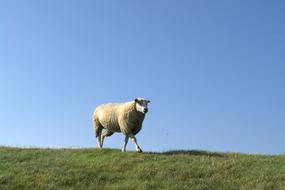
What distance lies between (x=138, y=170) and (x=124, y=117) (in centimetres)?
595

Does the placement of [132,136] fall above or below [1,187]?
above

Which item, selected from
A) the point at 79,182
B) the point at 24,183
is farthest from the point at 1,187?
the point at 79,182

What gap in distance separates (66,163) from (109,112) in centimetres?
588

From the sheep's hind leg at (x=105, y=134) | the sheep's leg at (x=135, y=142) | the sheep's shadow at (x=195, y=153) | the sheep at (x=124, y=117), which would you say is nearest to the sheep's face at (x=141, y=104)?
the sheep at (x=124, y=117)

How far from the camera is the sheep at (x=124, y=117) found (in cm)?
3155

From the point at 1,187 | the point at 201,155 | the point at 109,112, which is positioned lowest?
the point at 1,187

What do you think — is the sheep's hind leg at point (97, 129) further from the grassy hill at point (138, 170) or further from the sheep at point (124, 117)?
the grassy hill at point (138, 170)

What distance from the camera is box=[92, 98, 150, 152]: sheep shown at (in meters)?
31.5

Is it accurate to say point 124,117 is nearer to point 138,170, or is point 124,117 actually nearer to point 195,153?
point 195,153

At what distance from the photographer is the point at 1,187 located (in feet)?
79.4

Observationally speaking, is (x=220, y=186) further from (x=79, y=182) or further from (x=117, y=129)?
(x=117, y=129)

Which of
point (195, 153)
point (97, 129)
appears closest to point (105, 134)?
point (97, 129)

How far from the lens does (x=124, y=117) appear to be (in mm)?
31875

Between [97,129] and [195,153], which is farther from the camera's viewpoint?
[97,129]
